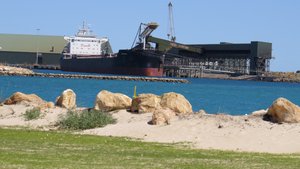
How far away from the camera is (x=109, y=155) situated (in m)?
16.2

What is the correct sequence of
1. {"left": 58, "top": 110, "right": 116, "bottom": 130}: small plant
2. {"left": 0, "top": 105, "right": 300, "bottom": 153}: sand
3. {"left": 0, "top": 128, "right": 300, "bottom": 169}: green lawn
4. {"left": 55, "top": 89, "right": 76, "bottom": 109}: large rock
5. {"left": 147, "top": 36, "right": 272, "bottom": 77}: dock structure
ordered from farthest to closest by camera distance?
{"left": 147, "top": 36, "right": 272, "bottom": 77}: dock structure, {"left": 55, "top": 89, "right": 76, "bottom": 109}: large rock, {"left": 58, "top": 110, "right": 116, "bottom": 130}: small plant, {"left": 0, "top": 105, "right": 300, "bottom": 153}: sand, {"left": 0, "top": 128, "right": 300, "bottom": 169}: green lawn

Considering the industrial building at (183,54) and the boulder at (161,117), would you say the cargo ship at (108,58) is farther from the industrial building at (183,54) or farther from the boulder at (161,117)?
the boulder at (161,117)

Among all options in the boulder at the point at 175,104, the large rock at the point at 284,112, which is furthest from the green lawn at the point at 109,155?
the boulder at the point at 175,104

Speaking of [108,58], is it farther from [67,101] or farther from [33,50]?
[67,101]

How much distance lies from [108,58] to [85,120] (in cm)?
11709

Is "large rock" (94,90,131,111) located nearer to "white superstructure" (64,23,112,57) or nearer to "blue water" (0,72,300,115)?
"blue water" (0,72,300,115)

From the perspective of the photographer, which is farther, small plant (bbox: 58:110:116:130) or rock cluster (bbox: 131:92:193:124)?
rock cluster (bbox: 131:92:193:124)

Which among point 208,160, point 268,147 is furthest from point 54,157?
point 268,147

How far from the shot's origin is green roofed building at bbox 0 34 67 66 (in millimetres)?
173750

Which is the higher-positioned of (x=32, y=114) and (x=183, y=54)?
(x=183, y=54)

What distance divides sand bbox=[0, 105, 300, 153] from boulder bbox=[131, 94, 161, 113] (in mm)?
425

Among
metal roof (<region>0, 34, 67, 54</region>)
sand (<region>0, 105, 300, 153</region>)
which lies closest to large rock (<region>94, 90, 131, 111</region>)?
sand (<region>0, 105, 300, 153</region>)

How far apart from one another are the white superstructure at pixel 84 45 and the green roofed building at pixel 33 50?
44.8ft

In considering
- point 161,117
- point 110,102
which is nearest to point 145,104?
point 110,102
